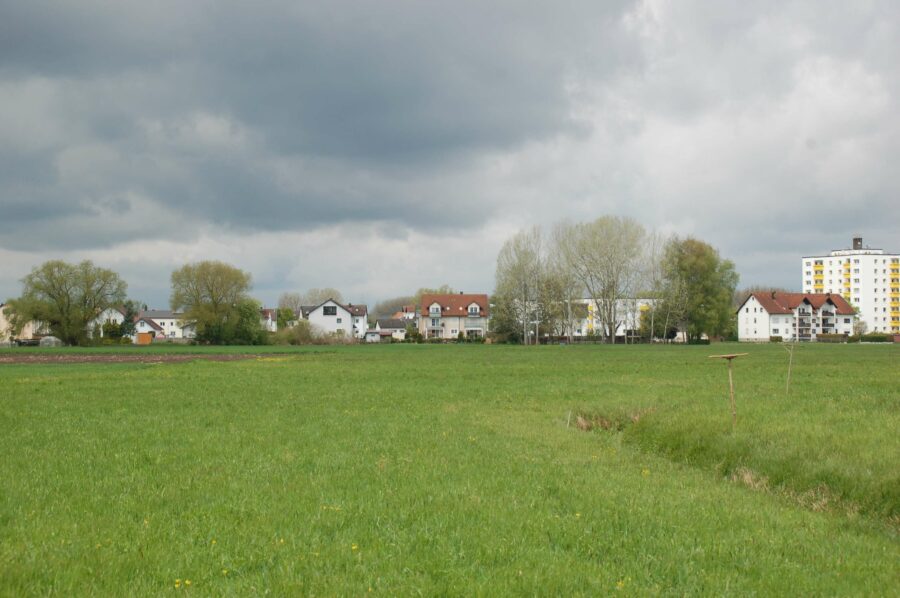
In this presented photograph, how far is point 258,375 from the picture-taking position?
44.8 meters

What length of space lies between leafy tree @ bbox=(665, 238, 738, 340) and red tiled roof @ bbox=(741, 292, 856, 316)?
54.8m

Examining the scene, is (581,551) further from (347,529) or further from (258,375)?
(258,375)

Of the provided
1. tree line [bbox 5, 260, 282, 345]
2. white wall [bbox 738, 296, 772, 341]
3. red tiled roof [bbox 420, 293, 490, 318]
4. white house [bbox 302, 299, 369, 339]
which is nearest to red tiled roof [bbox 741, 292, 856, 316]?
white wall [bbox 738, 296, 772, 341]

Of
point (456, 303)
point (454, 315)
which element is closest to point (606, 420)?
point (454, 315)

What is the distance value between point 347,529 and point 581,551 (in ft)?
10.2

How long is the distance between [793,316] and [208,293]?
13214 cm

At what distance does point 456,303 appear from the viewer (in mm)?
182375

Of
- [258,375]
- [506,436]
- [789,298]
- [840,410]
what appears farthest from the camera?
[789,298]

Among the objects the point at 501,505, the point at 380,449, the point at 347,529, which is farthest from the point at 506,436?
the point at 347,529

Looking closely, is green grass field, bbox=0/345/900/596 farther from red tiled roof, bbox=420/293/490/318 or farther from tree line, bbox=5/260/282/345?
red tiled roof, bbox=420/293/490/318

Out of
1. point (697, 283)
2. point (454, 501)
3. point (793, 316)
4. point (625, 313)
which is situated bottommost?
point (454, 501)

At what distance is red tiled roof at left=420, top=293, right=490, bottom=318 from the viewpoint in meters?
180

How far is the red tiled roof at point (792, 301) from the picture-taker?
575ft

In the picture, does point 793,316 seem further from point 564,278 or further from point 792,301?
point 564,278
